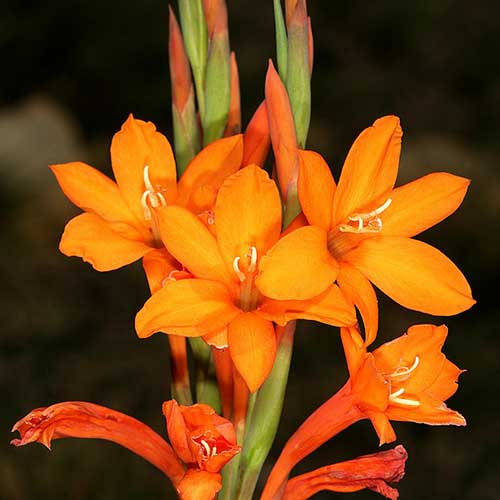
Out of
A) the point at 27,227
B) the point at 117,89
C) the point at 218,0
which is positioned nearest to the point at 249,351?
the point at 218,0

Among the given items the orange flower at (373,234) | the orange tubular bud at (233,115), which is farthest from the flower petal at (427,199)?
the orange tubular bud at (233,115)

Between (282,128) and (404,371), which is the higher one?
(282,128)

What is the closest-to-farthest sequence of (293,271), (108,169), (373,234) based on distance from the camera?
(293,271), (373,234), (108,169)

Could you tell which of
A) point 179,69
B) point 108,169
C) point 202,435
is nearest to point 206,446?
point 202,435

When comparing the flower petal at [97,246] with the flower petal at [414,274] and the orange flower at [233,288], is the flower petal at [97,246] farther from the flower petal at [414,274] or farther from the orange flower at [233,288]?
the flower petal at [414,274]

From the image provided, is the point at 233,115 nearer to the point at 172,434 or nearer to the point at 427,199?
the point at 427,199

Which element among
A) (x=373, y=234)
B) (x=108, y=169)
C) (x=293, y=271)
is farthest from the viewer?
(x=108, y=169)

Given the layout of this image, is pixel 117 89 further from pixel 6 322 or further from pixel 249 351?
pixel 249 351
